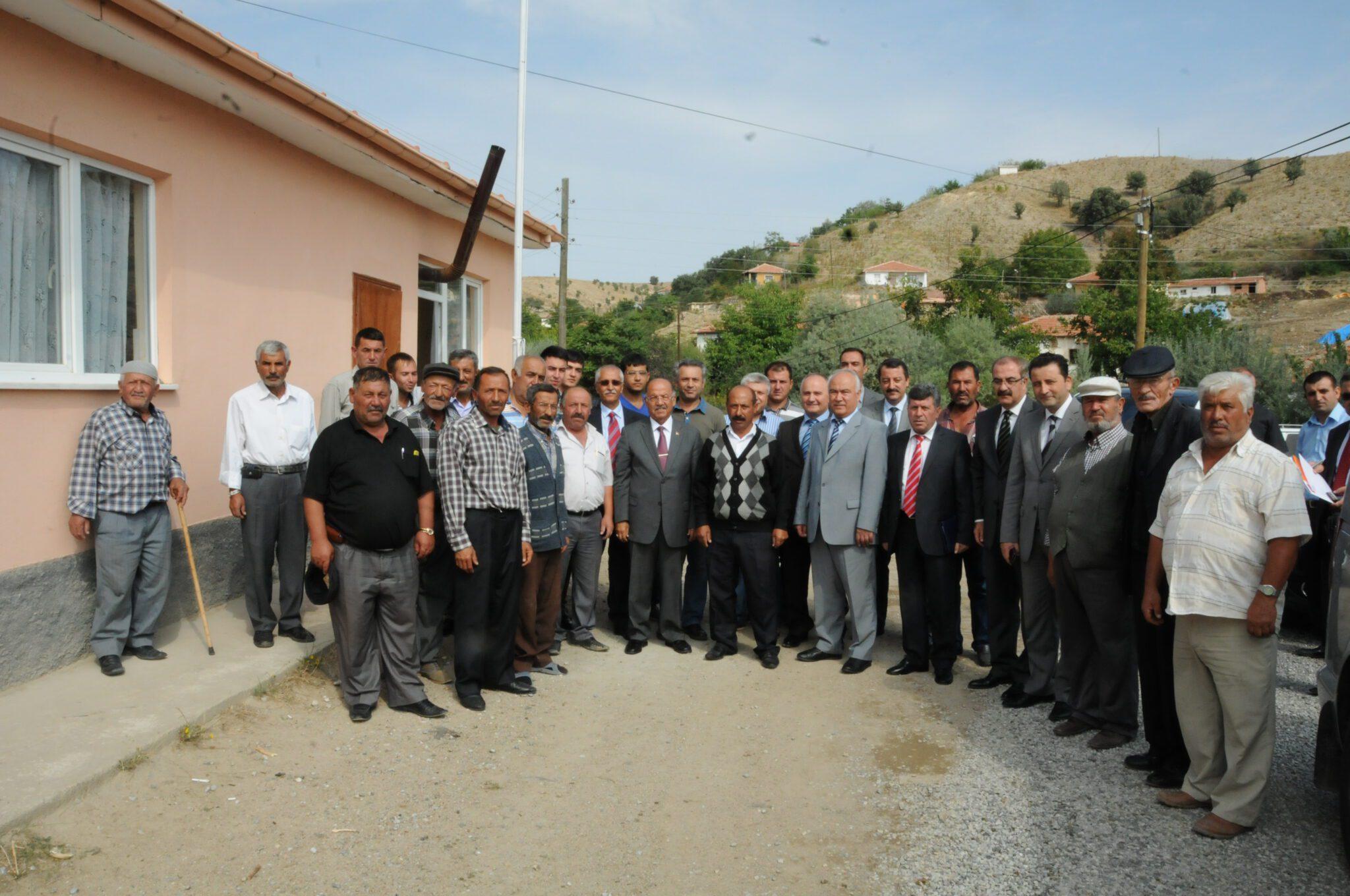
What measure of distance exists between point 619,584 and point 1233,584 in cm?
446

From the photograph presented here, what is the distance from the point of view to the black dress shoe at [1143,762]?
462 centimetres

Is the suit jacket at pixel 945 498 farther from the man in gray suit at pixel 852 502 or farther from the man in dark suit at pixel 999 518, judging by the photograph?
the man in gray suit at pixel 852 502

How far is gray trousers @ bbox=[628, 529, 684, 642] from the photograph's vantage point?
22.5 feet

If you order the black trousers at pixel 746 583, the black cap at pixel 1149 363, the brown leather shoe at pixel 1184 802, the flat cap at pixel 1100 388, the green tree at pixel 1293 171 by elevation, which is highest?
the green tree at pixel 1293 171

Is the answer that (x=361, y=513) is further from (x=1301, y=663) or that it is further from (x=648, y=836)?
(x=1301, y=663)

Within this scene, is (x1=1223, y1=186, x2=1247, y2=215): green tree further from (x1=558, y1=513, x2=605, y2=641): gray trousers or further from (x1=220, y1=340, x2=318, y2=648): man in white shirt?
(x1=220, y1=340, x2=318, y2=648): man in white shirt

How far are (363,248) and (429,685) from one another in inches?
192

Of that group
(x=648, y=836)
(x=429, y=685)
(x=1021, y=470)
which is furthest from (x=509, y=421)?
(x=1021, y=470)

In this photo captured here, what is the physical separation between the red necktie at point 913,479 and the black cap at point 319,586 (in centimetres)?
373

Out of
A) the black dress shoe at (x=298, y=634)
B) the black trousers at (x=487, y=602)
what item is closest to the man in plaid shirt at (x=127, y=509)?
the black dress shoe at (x=298, y=634)

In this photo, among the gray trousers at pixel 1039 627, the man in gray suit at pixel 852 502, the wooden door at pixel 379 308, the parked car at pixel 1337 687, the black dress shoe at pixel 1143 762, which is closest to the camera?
the parked car at pixel 1337 687

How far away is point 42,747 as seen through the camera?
429 cm

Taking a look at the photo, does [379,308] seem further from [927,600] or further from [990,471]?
[990,471]

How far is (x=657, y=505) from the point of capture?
6.80m
